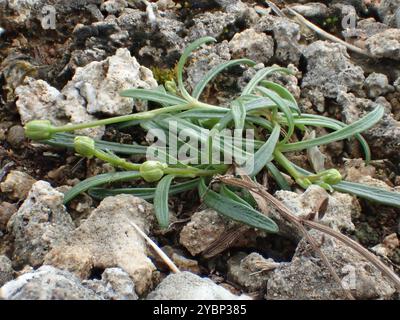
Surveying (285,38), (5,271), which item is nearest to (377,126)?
(285,38)

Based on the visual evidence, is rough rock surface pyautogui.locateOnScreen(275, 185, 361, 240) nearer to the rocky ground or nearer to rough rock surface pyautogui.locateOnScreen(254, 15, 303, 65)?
the rocky ground

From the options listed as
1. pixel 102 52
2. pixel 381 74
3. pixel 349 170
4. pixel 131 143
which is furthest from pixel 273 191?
pixel 102 52

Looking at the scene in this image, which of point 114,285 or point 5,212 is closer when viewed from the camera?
point 114,285

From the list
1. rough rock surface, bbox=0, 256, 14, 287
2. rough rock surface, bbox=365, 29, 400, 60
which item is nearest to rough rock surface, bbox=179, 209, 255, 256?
rough rock surface, bbox=0, 256, 14, 287

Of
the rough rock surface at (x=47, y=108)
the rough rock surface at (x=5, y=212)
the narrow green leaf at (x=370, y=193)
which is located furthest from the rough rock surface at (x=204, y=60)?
the rough rock surface at (x=5, y=212)

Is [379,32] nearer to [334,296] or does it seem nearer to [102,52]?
[102,52]

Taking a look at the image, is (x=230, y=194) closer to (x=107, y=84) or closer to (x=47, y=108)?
(x=107, y=84)
